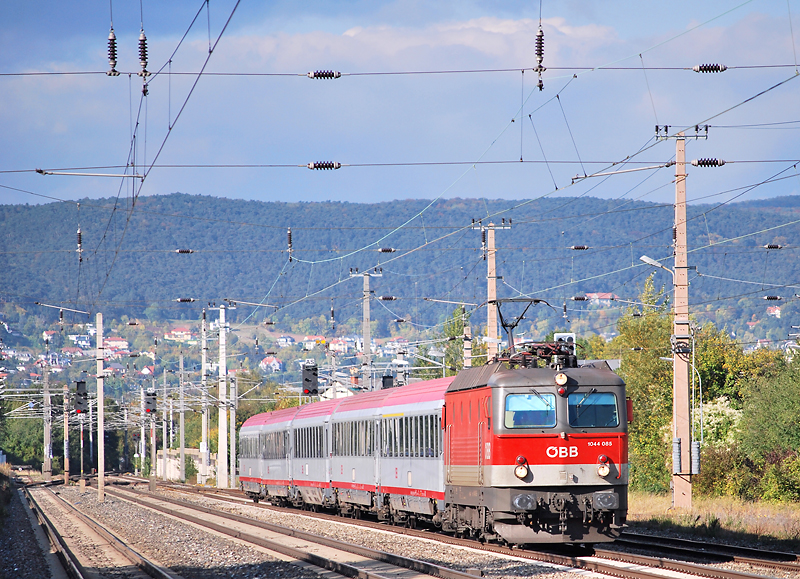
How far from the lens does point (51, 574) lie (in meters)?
21.5

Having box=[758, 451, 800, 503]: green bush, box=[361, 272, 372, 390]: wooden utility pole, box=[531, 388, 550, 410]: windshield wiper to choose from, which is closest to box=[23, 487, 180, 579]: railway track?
box=[531, 388, 550, 410]: windshield wiper

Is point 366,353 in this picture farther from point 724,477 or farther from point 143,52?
point 143,52

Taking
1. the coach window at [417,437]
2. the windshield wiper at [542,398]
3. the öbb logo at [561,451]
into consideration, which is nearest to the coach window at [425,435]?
the coach window at [417,437]

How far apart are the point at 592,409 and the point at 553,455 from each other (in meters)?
1.17

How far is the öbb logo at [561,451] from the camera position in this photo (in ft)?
61.8

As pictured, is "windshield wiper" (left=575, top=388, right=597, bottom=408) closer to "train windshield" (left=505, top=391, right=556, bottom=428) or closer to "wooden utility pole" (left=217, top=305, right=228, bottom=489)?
"train windshield" (left=505, top=391, right=556, bottom=428)

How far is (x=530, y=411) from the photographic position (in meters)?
19.1

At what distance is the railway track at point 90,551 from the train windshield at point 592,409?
7767mm

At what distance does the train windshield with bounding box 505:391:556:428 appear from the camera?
62.4ft

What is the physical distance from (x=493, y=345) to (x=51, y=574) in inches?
766

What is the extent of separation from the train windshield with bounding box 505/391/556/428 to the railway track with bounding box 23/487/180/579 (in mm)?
6686

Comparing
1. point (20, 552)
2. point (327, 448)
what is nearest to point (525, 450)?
point (20, 552)

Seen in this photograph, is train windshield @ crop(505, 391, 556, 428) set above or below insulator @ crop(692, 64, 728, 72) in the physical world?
below

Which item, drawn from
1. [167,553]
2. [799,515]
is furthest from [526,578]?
[799,515]
